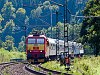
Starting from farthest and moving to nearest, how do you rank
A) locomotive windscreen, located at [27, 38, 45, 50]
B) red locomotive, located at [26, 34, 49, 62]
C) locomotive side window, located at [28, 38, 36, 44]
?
locomotive side window, located at [28, 38, 36, 44] < locomotive windscreen, located at [27, 38, 45, 50] < red locomotive, located at [26, 34, 49, 62]

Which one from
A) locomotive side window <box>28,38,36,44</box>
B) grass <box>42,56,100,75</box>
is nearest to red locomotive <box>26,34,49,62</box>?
locomotive side window <box>28,38,36,44</box>

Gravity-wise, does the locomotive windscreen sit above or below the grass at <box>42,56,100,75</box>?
above

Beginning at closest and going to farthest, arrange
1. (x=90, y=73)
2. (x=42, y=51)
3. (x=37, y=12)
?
(x=90, y=73) → (x=42, y=51) → (x=37, y=12)

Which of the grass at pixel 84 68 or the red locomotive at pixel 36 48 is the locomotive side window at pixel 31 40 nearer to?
the red locomotive at pixel 36 48

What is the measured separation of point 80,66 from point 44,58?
1356cm

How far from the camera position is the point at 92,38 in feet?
194

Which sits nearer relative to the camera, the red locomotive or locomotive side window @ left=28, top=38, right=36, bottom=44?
the red locomotive

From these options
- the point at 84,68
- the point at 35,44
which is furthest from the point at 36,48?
the point at 84,68

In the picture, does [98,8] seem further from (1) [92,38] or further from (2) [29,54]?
(2) [29,54]

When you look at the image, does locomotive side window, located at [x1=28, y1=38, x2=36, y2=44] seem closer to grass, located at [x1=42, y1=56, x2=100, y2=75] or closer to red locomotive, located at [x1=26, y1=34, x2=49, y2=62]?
red locomotive, located at [x1=26, y1=34, x2=49, y2=62]

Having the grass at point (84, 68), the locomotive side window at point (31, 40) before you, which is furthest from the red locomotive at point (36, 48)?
the grass at point (84, 68)

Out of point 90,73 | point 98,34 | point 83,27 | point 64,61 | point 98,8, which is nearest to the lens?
point 90,73

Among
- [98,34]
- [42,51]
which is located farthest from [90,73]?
[98,34]

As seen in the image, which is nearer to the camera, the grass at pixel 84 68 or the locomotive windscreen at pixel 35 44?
the grass at pixel 84 68
